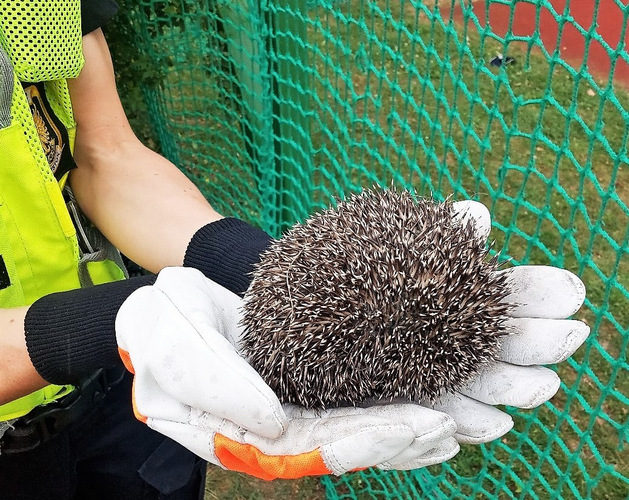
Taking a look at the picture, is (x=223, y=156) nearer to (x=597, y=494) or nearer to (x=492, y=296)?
(x=597, y=494)

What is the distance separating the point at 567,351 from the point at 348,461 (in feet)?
2.08

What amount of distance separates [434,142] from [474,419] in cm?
234

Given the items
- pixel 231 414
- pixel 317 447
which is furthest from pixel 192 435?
pixel 317 447

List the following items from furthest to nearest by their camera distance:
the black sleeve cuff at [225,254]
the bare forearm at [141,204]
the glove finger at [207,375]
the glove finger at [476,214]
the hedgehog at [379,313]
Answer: the bare forearm at [141,204], the black sleeve cuff at [225,254], the glove finger at [476,214], the hedgehog at [379,313], the glove finger at [207,375]

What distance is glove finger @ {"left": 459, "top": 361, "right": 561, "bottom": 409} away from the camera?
5.88ft

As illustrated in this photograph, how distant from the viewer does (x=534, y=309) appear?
6.39 ft

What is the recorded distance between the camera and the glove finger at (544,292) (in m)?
1.88

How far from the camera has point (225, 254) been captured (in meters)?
2.32

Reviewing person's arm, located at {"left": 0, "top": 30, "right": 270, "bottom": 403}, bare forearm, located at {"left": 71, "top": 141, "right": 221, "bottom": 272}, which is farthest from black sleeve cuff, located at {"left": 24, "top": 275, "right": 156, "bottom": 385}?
bare forearm, located at {"left": 71, "top": 141, "right": 221, "bottom": 272}

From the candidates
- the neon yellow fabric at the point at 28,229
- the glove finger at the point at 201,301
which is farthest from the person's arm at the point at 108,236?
the glove finger at the point at 201,301

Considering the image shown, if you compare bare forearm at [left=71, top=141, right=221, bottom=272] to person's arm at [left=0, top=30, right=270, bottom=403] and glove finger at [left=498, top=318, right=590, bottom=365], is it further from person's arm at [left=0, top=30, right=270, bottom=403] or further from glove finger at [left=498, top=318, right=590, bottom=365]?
glove finger at [left=498, top=318, right=590, bottom=365]

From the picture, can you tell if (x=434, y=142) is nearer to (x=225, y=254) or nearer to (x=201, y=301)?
(x=225, y=254)

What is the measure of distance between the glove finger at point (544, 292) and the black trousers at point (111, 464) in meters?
1.49

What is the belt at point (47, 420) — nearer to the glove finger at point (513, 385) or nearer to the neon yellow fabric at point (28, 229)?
the neon yellow fabric at point (28, 229)
